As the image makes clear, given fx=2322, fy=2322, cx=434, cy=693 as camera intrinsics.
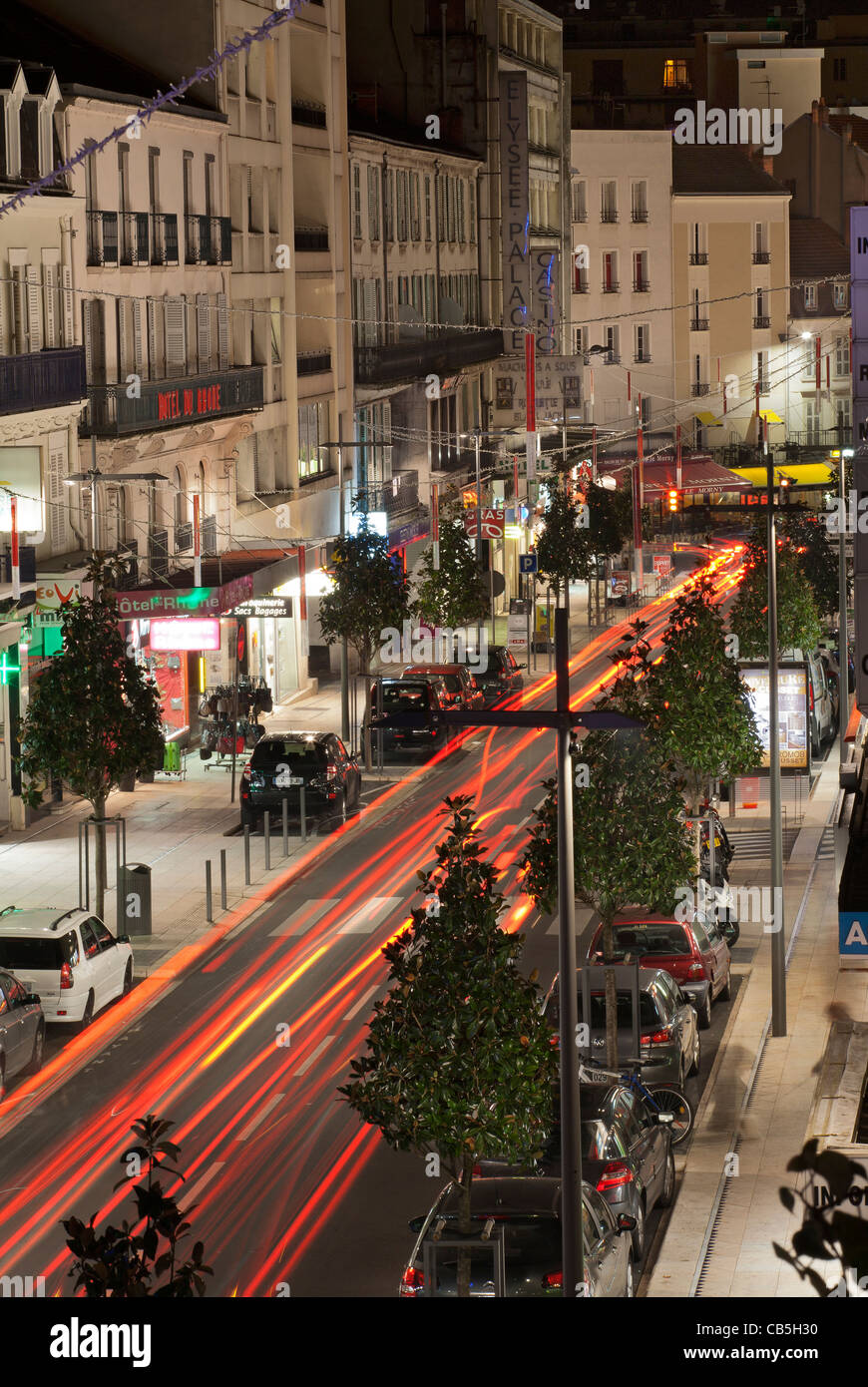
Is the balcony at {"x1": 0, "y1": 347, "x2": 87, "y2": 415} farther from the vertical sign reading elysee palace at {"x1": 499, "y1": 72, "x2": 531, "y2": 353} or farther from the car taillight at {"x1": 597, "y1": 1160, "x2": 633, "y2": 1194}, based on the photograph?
the vertical sign reading elysee palace at {"x1": 499, "y1": 72, "x2": 531, "y2": 353}

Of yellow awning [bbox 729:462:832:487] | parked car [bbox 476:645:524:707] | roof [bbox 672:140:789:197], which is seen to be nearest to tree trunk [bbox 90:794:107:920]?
parked car [bbox 476:645:524:707]

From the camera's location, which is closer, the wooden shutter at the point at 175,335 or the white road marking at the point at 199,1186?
the white road marking at the point at 199,1186

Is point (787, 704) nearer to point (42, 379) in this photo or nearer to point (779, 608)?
point (779, 608)

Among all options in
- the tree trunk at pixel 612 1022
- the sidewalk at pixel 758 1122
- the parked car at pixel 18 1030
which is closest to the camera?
the sidewalk at pixel 758 1122

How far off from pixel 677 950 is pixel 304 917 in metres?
6.97

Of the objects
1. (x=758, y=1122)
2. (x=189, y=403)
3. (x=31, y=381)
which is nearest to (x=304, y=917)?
(x=758, y=1122)

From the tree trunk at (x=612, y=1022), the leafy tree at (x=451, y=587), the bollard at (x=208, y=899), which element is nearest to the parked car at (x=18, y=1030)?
the tree trunk at (x=612, y=1022)

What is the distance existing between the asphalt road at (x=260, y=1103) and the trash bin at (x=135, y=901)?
3.26 feet

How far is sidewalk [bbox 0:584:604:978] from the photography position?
105 feet

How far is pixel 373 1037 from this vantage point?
17016mm

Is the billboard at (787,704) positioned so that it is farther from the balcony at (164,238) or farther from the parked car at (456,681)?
the balcony at (164,238)

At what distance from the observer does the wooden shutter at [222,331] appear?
166ft
